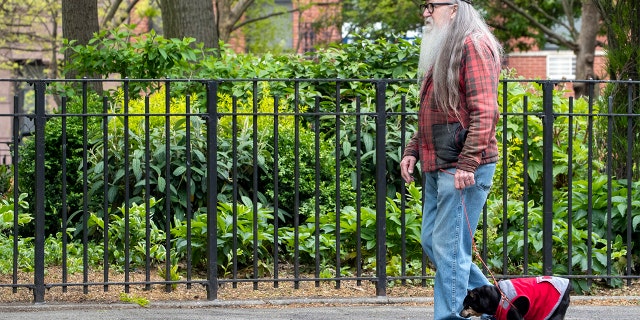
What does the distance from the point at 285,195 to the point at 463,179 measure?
3.50 m

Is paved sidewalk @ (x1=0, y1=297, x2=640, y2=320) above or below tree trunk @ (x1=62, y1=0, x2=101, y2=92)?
below

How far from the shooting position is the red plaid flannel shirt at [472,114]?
483cm

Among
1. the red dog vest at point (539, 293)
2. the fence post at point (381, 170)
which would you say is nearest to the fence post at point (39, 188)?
the fence post at point (381, 170)

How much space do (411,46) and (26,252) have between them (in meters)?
3.90

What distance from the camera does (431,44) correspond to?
5.11m

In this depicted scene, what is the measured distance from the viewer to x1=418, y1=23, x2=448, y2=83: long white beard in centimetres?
504

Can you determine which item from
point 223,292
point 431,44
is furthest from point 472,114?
point 223,292

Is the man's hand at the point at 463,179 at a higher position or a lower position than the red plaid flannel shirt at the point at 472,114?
lower

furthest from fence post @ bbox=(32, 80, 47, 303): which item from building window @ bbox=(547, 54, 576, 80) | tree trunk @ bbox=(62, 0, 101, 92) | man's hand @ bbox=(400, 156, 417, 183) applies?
building window @ bbox=(547, 54, 576, 80)

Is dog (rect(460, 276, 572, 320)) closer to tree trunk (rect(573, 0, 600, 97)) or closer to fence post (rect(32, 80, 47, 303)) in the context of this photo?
fence post (rect(32, 80, 47, 303))

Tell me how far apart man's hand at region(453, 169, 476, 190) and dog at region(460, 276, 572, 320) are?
22.9 inches

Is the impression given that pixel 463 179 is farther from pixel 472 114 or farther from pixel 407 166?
pixel 407 166

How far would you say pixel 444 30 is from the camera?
198 inches

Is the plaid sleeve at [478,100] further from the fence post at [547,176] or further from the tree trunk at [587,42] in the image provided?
the tree trunk at [587,42]
